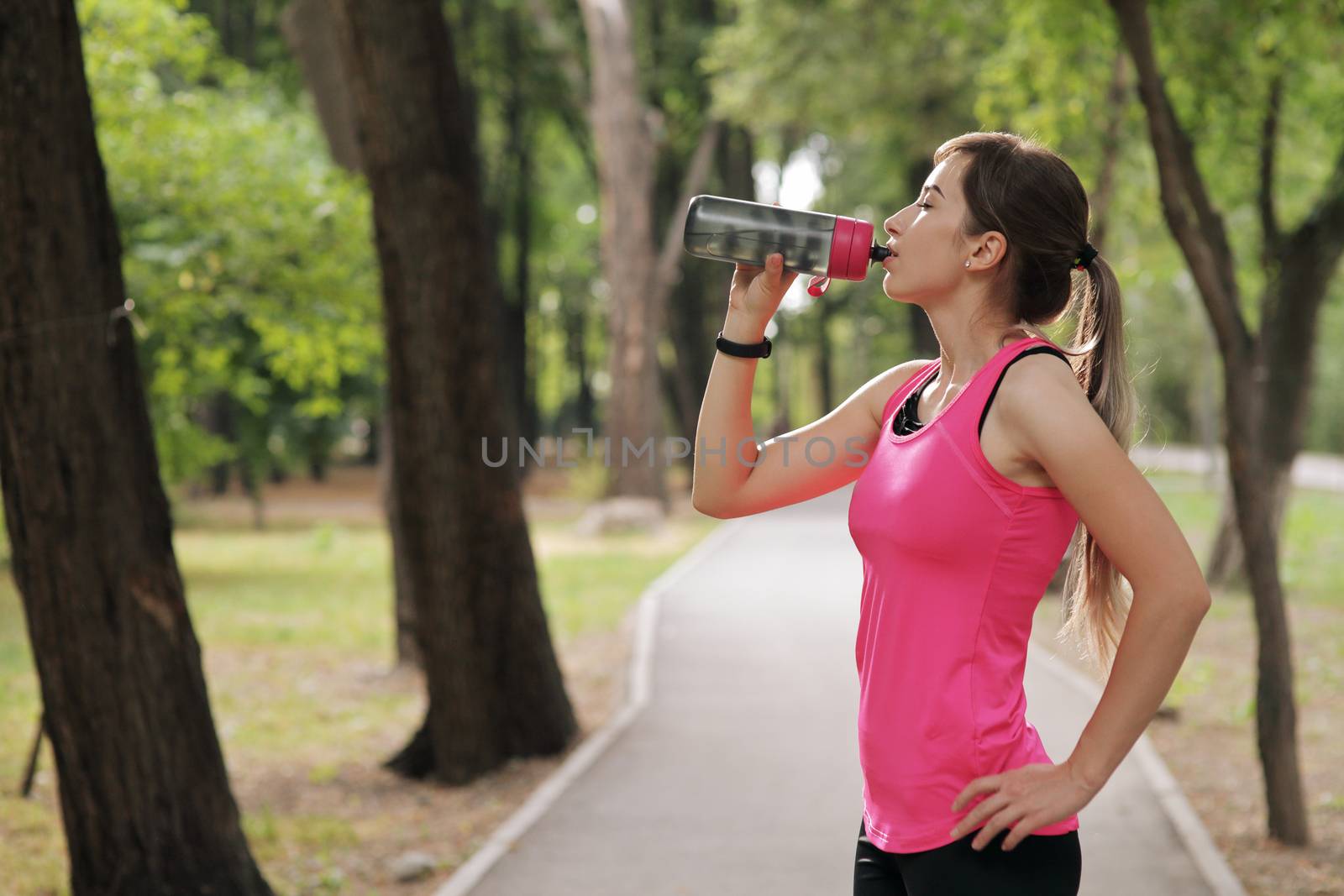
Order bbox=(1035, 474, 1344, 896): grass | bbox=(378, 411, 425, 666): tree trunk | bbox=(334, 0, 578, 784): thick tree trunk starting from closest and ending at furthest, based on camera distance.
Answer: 1. bbox=(1035, 474, 1344, 896): grass
2. bbox=(334, 0, 578, 784): thick tree trunk
3. bbox=(378, 411, 425, 666): tree trunk

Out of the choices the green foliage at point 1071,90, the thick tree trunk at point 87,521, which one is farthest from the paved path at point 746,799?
the green foliage at point 1071,90

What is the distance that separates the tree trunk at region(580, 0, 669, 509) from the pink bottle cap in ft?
63.3

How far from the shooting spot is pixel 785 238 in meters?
2.33

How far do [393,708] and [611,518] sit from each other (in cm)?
1347

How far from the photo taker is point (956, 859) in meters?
2.15

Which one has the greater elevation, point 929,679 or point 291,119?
point 291,119

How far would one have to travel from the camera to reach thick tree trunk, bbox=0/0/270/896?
4258 millimetres

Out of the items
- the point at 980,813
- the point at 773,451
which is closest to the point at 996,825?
the point at 980,813

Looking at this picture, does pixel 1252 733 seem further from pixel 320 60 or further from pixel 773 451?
pixel 320 60

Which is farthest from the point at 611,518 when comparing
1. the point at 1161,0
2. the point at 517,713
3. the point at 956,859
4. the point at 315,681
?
the point at 956,859

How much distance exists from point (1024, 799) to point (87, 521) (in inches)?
135

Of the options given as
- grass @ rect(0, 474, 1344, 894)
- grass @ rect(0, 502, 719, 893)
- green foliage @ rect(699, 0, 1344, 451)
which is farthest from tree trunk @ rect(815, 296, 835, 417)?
grass @ rect(0, 474, 1344, 894)

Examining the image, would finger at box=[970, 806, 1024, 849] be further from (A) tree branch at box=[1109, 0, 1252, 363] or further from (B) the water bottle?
(A) tree branch at box=[1109, 0, 1252, 363]

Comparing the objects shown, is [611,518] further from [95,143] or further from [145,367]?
[95,143]
